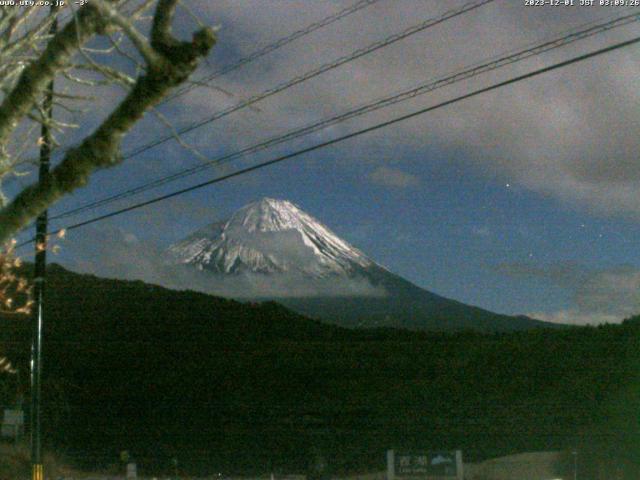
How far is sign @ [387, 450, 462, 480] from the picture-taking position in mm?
22625

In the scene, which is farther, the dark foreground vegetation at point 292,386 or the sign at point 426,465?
the dark foreground vegetation at point 292,386

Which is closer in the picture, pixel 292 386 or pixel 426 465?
pixel 426 465

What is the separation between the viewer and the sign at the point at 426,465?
2262 centimetres

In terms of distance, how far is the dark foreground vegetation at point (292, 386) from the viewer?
34562 mm

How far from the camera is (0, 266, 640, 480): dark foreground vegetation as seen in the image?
3456 centimetres

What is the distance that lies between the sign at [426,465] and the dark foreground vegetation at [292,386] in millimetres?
8595

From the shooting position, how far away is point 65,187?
4.09 m

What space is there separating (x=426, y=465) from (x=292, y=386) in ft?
65.7

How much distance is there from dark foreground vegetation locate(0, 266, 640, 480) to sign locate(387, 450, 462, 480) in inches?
338

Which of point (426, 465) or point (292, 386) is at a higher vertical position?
point (292, 386)

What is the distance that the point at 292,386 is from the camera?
42.6m

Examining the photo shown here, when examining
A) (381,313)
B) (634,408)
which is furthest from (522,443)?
(381,313)

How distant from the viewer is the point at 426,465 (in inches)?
904

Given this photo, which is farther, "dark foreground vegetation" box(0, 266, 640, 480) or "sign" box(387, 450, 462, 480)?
"dark foreground vegetation" box(0, 266, 640, 480)
